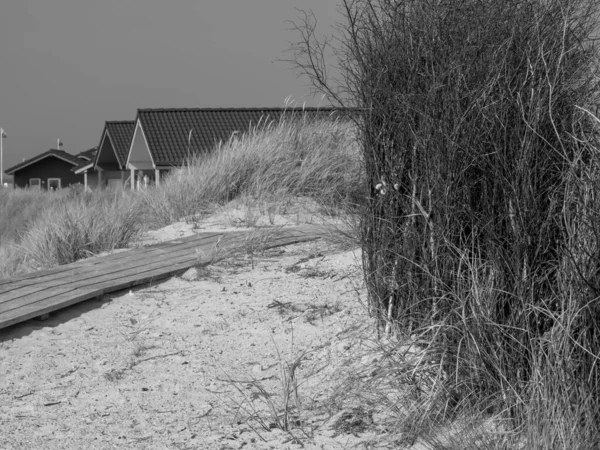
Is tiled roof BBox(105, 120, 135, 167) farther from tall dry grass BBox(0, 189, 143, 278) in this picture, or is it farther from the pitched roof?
tall dry grass BBox(0, 189, 143, 278)

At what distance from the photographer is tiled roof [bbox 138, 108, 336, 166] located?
22781 millimetres

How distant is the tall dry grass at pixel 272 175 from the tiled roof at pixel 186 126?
11.8 meters

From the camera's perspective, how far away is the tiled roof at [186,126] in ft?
74.7

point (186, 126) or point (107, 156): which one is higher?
point (186, 126)

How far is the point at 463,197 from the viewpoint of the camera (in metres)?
3.85

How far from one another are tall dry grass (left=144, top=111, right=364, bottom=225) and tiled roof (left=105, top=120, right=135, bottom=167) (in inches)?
808

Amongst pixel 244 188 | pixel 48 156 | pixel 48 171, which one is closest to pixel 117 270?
pixel 244 188

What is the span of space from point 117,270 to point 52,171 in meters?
45.4

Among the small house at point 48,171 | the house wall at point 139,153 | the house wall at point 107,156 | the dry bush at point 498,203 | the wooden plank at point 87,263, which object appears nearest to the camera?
the dry bush at point 498,203

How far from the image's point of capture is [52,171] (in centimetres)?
4950

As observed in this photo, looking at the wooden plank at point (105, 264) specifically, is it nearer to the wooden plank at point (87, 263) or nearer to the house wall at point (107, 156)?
the wooden plank at point (87, 263)

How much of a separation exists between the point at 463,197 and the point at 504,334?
2.44 feet

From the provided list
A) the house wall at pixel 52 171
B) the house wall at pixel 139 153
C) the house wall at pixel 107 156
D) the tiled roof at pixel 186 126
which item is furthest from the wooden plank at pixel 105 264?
the house wall at pixel 52 171

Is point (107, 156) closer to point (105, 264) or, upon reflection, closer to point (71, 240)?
point (71, 240)
